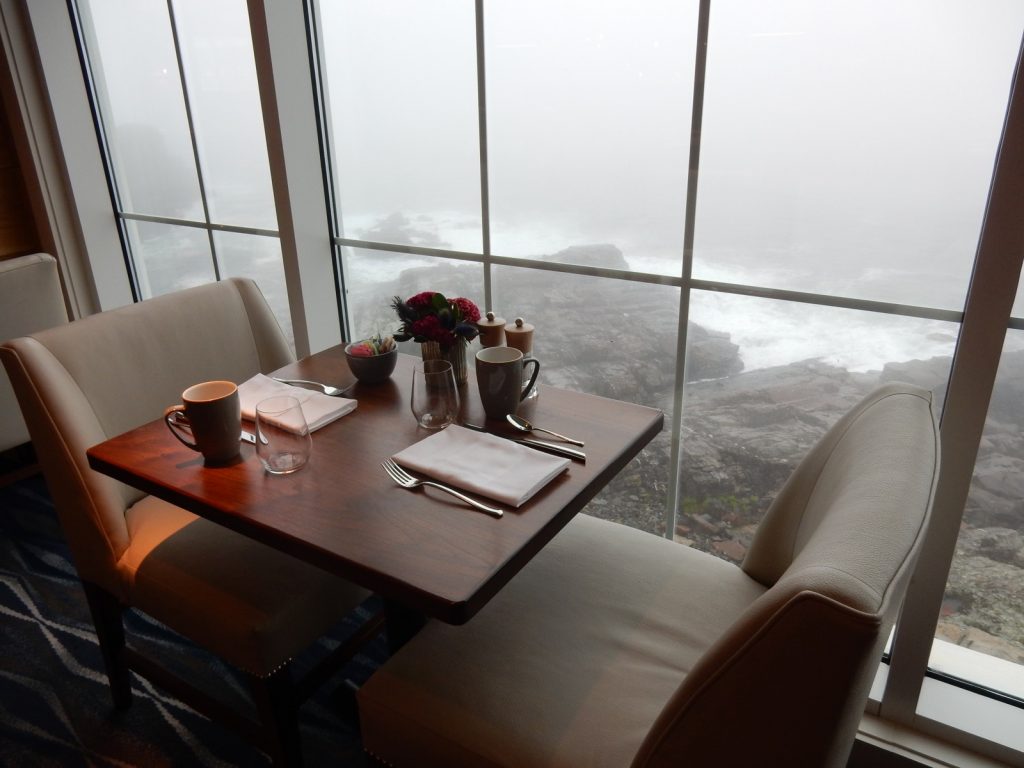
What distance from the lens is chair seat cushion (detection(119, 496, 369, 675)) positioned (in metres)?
1.33

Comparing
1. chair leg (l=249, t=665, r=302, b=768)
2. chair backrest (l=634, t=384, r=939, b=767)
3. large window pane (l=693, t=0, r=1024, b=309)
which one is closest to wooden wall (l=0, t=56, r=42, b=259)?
chair leg (l=249, t=665, r=302, b=768)

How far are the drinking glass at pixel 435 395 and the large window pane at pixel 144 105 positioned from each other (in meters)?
1.86

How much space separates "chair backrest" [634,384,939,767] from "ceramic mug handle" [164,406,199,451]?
0.94 meters

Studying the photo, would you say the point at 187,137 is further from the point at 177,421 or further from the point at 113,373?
the point at 177,421

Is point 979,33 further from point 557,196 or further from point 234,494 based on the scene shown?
point 234,494

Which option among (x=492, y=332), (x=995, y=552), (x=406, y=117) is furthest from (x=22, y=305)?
(x=995, y=552)

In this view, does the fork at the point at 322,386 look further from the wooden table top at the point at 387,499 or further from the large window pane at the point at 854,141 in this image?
the large window pane at the point at 854,141

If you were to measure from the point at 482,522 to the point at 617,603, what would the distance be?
14.1 inches

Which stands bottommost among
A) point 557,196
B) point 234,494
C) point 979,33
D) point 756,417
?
point 756,417

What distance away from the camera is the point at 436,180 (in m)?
2.04

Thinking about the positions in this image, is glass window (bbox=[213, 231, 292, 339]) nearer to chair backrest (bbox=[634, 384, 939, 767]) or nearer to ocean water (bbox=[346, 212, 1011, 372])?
ocean water (bbox=[346, 212, 1011, 372])

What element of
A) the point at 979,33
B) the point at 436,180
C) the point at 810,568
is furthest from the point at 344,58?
the point at 810,568

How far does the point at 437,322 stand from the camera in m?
1.42

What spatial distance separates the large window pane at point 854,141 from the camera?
1285mm
